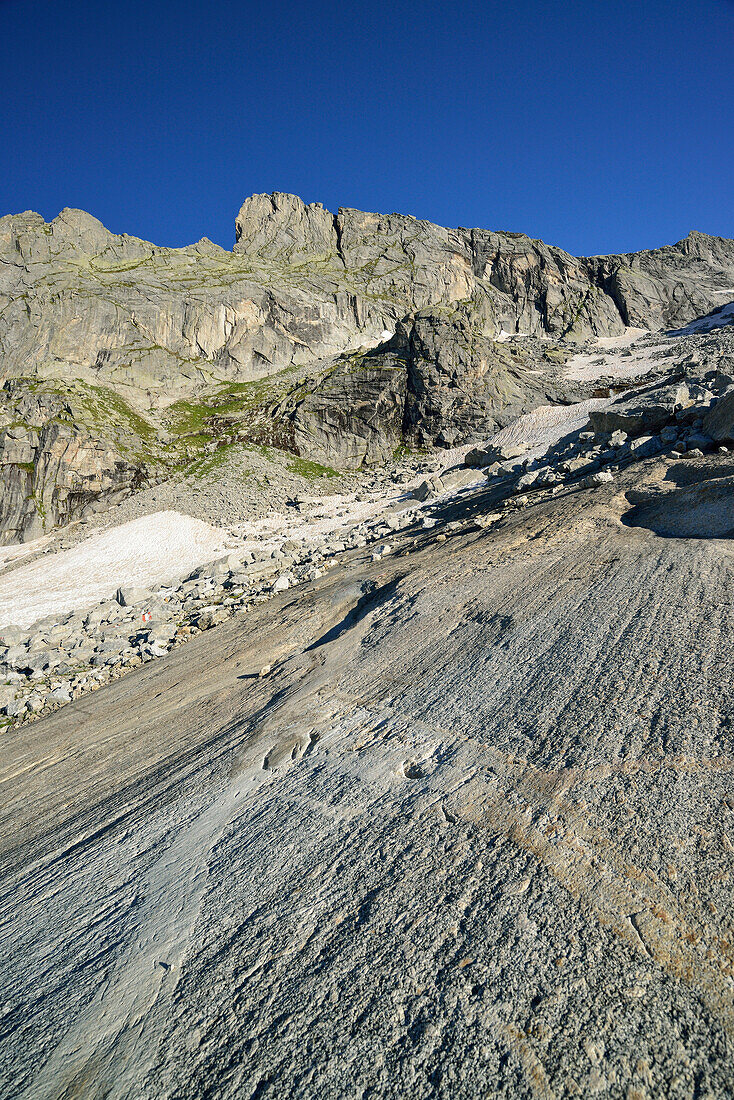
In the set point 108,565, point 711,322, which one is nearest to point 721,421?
point 108,565

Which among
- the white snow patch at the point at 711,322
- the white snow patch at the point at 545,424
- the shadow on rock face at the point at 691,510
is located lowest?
the shadow on rock face at the point at 691,510

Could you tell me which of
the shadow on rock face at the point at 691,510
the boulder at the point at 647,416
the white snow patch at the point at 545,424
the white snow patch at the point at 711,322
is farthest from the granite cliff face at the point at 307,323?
the shadow on rock face at the point at 691,510

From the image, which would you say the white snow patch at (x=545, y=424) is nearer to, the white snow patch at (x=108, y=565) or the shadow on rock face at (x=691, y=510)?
the white snow patch at (x=108, y=565)

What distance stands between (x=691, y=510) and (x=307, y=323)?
82.1 meters

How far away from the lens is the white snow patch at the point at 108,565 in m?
24.7

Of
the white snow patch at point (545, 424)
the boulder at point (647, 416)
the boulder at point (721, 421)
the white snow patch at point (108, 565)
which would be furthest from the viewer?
the white snow patch at point (545, 424)

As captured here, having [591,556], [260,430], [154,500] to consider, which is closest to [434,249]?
[260,430]

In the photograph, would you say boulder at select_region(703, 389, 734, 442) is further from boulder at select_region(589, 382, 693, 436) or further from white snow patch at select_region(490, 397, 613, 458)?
white snow patch at select_region(490, 397, 613, 458)

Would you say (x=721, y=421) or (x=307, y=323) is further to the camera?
(x=307, y=323)

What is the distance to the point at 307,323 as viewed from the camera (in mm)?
79562

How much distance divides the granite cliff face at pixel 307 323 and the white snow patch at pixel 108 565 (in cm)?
1081

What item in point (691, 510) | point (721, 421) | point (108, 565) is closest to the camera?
point (691, 510)

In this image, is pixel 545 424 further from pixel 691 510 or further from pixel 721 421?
pixel 691 510

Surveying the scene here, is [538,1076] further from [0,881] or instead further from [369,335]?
[369,335]
